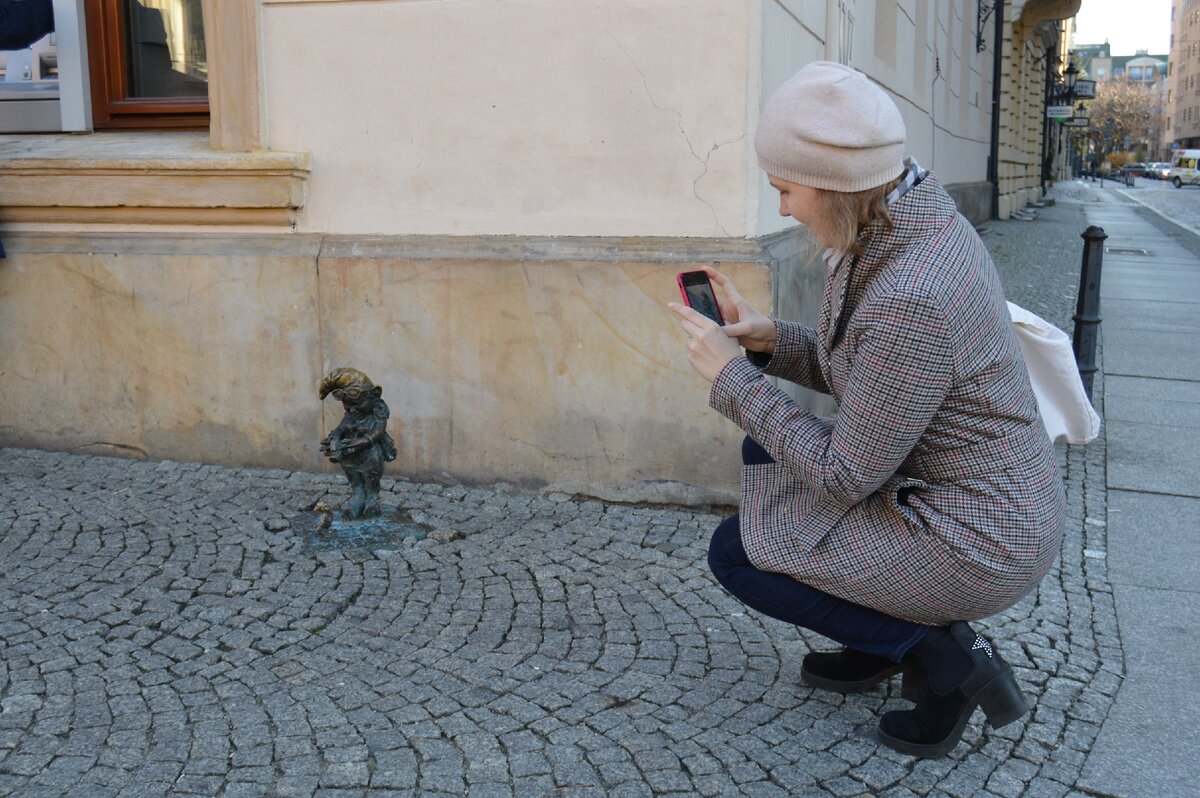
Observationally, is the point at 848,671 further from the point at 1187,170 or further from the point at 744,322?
the point at 1187,170

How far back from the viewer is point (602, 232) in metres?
4.97

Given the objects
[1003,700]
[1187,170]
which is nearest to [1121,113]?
[1187,170]

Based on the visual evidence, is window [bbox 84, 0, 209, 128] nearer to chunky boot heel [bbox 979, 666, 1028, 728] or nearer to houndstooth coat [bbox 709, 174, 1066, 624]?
houndstooth coat [bbox 709, 174, 1066, 624]

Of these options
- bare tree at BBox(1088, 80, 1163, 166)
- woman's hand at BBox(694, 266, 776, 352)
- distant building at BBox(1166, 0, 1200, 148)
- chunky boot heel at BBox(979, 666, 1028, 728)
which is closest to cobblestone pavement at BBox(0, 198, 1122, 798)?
chunky boot heel at BBox(979, 666, 1028, 728)

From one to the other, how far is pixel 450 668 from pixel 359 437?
1.27 meters

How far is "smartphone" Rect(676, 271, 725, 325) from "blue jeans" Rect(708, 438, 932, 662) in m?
0.56

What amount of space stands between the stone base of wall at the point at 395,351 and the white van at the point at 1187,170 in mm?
73952

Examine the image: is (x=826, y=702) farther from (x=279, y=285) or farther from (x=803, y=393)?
(x=279, y=285)

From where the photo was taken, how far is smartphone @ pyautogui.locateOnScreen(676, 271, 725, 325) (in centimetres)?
312

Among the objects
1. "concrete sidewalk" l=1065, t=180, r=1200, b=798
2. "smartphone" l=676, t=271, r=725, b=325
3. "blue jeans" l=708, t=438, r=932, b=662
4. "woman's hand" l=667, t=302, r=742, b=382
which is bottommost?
"concrete sidewalk" l=1065, t=180, r=1200, b=798

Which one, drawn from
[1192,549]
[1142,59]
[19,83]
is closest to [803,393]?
[1192,549]

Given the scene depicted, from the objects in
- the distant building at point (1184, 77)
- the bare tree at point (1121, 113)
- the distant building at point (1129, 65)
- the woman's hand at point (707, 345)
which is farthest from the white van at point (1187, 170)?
the woman's hand at point (707, 345)

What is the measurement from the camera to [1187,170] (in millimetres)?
74188

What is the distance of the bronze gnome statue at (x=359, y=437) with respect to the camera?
4426mm
